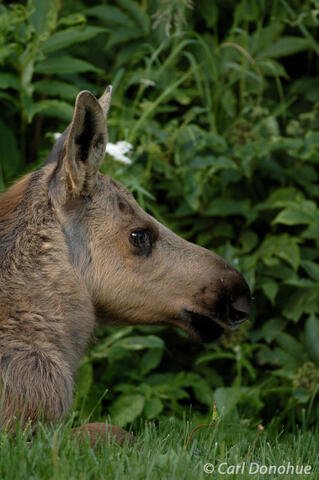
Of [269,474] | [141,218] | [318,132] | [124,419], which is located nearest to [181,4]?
[318,132]

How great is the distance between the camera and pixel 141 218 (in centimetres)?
414

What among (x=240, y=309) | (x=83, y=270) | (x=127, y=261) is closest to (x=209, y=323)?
(x=240, y=309)

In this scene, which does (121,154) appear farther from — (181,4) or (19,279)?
(19,279)

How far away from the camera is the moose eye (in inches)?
161

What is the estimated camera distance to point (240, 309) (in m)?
4.04

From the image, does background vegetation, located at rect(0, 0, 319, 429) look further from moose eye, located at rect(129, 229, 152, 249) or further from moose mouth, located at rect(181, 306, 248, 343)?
moose eye, located at rect(129, 229, 152, 249)

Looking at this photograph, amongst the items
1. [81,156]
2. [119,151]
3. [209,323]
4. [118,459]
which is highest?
[81,156]

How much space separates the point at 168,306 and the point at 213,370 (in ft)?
6.81

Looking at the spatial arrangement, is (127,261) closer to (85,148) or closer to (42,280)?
(42,280)

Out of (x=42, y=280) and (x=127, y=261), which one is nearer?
(x=42, y=280)

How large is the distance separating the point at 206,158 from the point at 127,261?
208 centimetres

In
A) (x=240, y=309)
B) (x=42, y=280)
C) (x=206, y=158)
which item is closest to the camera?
(x=42, y=280)

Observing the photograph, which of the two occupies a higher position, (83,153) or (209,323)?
(83,153)

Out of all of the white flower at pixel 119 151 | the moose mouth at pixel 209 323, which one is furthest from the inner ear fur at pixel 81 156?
the white flower at pixel 119 151
